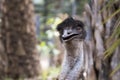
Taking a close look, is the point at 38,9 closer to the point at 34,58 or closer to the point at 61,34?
the point at 34,58

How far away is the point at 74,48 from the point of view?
3828mm

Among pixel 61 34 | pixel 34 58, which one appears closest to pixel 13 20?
pixel 34 58

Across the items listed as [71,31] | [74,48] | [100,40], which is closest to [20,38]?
[100,40]

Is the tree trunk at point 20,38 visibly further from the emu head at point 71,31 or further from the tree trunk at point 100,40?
the emu head at point 71,31

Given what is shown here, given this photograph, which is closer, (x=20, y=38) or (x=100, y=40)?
(x=100, y=40)

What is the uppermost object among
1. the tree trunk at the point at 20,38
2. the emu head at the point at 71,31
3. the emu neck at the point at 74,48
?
the emu head at the point at 71,31

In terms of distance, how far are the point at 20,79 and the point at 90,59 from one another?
552cm

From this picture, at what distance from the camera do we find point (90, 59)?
564 cm

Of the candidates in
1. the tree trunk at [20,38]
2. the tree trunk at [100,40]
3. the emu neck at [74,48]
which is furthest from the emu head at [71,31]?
the tree trunk at [20,38]

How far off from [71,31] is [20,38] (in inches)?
332

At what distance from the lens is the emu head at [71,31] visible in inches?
144

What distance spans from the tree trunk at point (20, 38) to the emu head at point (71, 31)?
26.6ft

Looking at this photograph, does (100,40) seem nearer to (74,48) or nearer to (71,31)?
(74,48)

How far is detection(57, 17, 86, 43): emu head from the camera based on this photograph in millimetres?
3662
